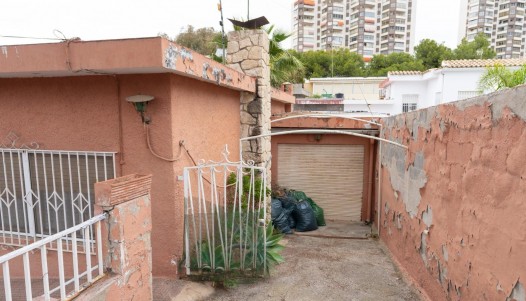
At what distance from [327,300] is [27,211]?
4220 millimetres

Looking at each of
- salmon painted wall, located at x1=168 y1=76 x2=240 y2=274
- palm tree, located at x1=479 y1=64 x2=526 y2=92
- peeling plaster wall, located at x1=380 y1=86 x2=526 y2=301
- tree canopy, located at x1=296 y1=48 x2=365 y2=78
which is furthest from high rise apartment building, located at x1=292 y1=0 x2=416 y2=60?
peeling plaster wall, located at x1=380 y1=86 x2=526 y2=301

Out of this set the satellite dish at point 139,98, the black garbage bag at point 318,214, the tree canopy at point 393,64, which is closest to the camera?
the satellite dish at point 139,98

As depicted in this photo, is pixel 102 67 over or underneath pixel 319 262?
over

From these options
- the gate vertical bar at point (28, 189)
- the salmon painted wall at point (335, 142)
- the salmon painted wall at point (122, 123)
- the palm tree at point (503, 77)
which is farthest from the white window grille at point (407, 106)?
the gate vertical bar at point (28, 189)

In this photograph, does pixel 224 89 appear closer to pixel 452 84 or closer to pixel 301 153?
pixel 301 153

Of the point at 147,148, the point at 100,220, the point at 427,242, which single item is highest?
the point at 147,148

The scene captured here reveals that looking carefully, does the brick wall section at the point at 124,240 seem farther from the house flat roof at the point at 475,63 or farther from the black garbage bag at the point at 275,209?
the house flat roof at the point at 475,63

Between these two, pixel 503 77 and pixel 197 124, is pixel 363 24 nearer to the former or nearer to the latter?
pixel 503 77

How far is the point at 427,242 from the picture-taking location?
424 cm

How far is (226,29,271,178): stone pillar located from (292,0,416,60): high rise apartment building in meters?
79.0

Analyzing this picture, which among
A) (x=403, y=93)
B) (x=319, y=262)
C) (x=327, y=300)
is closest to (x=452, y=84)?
(x=403, y=93)

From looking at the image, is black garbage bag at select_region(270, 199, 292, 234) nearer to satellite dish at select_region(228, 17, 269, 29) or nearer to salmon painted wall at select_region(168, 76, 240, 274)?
salmon painted wall at select_region(168, 76, 240, 274)

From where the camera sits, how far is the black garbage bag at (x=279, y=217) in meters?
8.00

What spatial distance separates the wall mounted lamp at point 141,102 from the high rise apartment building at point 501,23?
101756 mm
